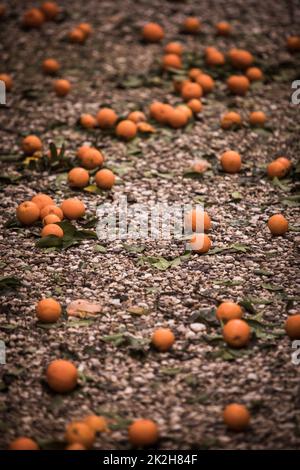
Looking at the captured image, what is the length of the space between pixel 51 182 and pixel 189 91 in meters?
1.72

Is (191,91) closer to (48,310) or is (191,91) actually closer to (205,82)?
(205,82)

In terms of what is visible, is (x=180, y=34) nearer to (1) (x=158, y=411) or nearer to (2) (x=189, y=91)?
(2) (x=189, y=91)

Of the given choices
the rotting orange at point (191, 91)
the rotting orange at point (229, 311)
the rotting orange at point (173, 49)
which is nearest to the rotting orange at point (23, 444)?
the rotting orange at point (229, 311)

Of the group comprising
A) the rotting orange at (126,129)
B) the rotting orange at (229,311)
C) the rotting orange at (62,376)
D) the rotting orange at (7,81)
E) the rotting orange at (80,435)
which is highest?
the rotting orange at (7,81)

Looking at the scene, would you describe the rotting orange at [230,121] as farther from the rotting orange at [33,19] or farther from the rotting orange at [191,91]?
the rotting orange at [33,19]

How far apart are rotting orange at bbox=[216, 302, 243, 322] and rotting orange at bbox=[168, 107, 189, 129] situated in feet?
8.19

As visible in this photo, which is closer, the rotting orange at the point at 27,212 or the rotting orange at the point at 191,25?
the rotting orange at the point at 27,212

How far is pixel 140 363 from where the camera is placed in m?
3.57

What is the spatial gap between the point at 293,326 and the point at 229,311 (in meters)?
0.36

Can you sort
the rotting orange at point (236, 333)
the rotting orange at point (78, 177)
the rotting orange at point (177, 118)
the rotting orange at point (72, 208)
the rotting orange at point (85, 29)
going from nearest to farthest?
the rotting orange at point (236, 333) < the rotting orange at point (72, 208) < the rotting orange at point (78, 177) < the rotting orange at point (177, 118) < the rotting orange at point (85, 29)

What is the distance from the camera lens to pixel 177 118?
580cm

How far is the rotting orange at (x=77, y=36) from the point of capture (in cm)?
720

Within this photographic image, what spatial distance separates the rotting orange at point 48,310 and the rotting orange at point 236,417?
1193 mm

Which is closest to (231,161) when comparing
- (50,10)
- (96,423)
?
(96,423)
